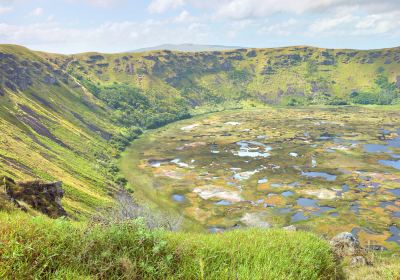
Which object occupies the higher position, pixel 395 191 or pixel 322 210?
pixel 395 191

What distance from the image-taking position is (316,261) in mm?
11008

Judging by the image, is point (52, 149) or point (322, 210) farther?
point (52, 149)

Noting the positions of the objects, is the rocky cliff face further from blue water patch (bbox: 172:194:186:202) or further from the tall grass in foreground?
blue water patch (bbox: 172:194:186:202)

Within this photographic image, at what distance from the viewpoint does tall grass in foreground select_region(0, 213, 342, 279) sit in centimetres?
824

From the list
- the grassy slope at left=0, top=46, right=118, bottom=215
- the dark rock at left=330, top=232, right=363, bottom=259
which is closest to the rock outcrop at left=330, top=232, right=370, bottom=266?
the dark rock at left=330, top=232, right=363, bottom=259

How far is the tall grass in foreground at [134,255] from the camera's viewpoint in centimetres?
824

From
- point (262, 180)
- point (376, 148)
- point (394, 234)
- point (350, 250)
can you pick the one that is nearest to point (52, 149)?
point (262, 180)

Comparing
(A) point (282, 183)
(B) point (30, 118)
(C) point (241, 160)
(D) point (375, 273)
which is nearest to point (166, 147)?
(C) point (241, 160)

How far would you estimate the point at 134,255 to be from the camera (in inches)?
373

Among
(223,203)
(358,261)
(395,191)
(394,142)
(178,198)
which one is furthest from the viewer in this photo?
(394,142)

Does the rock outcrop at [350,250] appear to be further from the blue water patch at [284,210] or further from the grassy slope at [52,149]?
the blue water patch at [284,210]

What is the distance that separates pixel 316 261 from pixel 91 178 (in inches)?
4703

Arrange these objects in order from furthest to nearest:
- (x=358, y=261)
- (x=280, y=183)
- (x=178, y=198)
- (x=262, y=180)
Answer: (x=262, y=180) < (x=280, y=183) < (x=178, y=198) < (x=358, y=261)

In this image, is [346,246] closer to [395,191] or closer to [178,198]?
[178,198]
